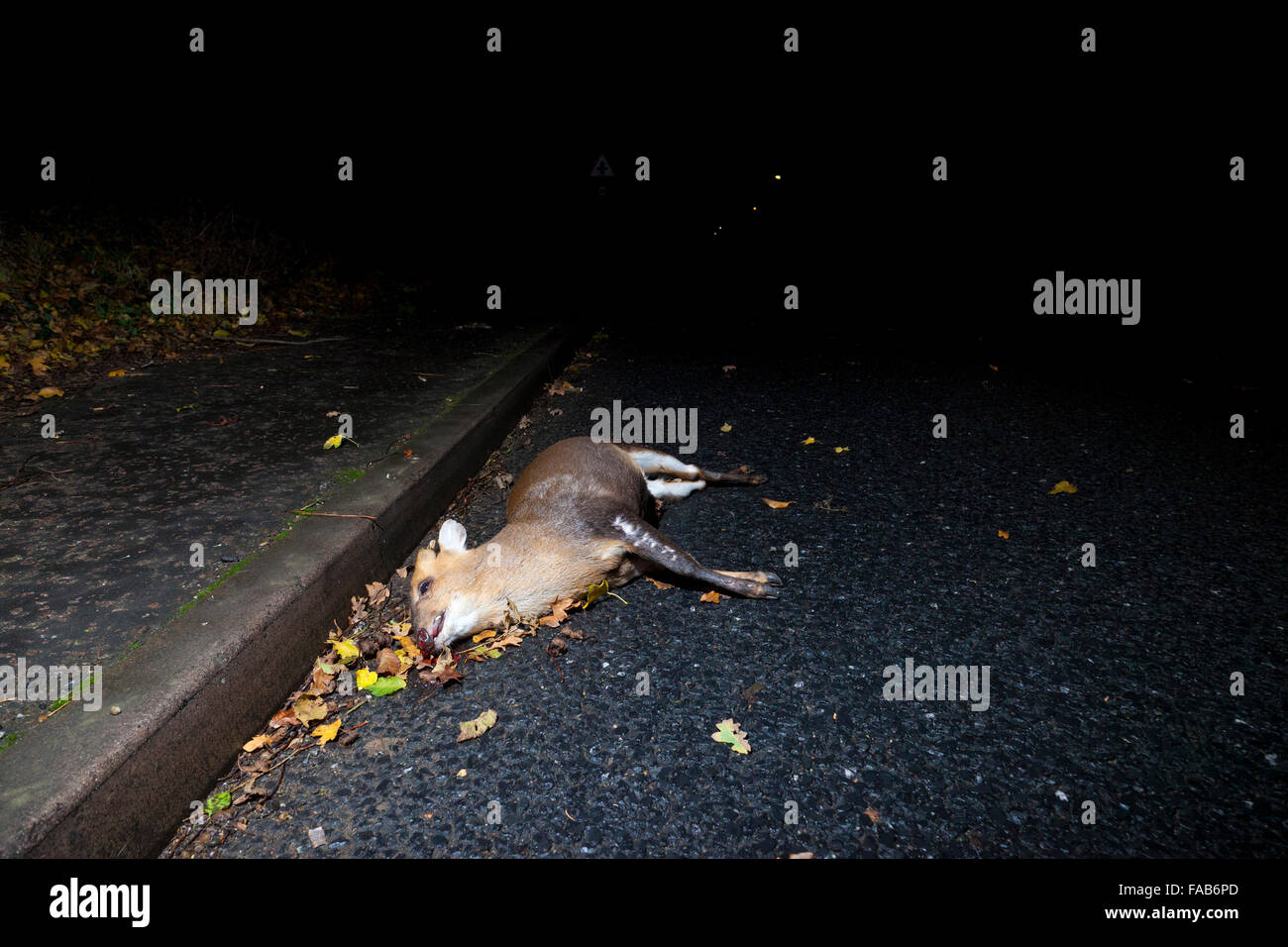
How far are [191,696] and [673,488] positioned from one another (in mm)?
3053

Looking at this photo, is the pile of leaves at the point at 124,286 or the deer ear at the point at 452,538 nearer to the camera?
the deer ear at the point at 452,538

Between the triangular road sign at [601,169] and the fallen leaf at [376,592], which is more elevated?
the triangular road sign at [601,169]

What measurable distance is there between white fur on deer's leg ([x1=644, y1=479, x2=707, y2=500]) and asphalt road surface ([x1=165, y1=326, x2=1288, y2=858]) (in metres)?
0.11

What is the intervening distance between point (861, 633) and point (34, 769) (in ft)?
9.73

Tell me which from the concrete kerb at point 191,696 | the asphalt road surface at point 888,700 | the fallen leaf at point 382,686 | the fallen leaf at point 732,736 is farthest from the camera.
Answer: the fallen leaf at point 382,686

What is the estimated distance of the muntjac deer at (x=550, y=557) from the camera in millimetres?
3170

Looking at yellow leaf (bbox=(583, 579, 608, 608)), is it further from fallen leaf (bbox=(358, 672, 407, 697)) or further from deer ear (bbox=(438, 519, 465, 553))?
fallen leaf (bbox=(358, 672, 407, 697))

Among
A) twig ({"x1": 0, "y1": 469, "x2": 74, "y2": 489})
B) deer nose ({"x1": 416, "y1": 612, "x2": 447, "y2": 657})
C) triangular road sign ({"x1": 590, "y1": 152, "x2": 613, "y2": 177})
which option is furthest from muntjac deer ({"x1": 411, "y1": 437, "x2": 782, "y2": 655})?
triangular road sign ({"x1": 590, "y1": 152, "x2": 613, "y2": 177})

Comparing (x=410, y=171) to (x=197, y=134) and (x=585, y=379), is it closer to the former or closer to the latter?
(x=197, y=134)

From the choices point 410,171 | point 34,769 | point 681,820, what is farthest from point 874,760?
point 410,171

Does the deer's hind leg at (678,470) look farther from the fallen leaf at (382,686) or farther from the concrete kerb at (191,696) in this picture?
the fallen leaf at (382,686)

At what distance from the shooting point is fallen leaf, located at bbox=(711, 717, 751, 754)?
2533 mm

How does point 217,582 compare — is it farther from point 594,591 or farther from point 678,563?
point 678,563

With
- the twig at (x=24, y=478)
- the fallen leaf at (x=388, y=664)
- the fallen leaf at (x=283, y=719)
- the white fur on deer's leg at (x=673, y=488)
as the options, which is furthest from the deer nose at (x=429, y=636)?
the twig at (x=24, y=478)
